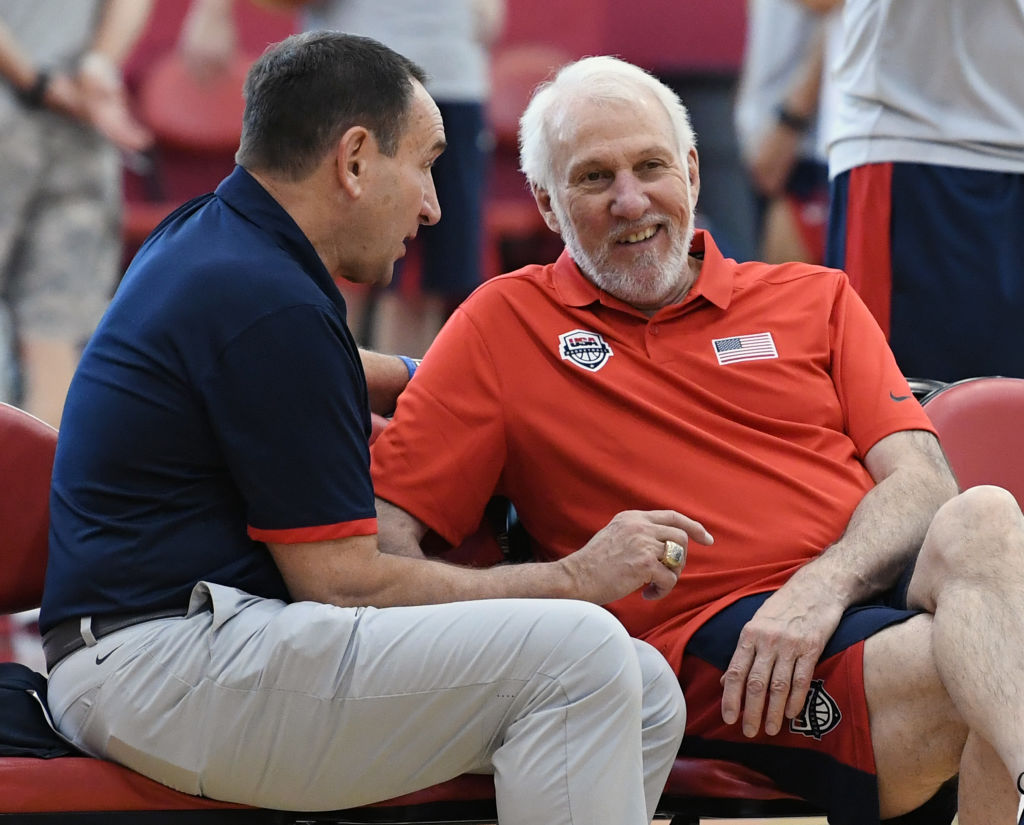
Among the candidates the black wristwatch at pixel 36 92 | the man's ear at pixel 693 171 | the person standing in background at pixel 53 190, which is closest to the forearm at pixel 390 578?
the man's ear at pixel 693 171

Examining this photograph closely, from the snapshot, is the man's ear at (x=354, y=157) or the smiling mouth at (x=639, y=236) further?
the smiling mouth at (x=639, y=236)

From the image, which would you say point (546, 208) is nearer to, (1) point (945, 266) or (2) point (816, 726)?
(1) point (945, 266)

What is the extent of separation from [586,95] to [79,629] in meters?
1.16

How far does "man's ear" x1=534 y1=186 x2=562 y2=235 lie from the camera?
2367 millimetres

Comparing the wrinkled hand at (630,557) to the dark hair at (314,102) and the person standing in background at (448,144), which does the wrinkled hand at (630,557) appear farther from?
the person standing in background at (448,144)

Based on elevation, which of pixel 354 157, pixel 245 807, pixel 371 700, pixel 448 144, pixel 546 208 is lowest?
pixel 245 807

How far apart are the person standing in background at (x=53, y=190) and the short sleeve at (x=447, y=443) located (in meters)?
2.87

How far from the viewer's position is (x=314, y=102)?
1787mm

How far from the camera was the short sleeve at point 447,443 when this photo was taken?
206 centimetres

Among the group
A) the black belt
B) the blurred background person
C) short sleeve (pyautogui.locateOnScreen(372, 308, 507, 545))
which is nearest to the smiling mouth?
short sleeve (pyautogui.locateOnScreen(372, 308, 507, 545))

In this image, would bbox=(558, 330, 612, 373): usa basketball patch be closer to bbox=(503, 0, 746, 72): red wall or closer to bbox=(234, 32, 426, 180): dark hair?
bbox=(234, 32, 426, 180): dark hair

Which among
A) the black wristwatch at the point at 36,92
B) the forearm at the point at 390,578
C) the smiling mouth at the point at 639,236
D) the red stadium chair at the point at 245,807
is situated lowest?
the red stadium chair at the point at 245,807

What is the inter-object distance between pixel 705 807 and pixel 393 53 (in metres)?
1.08

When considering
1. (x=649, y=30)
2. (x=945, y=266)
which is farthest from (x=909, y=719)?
(x=649, y=30)
